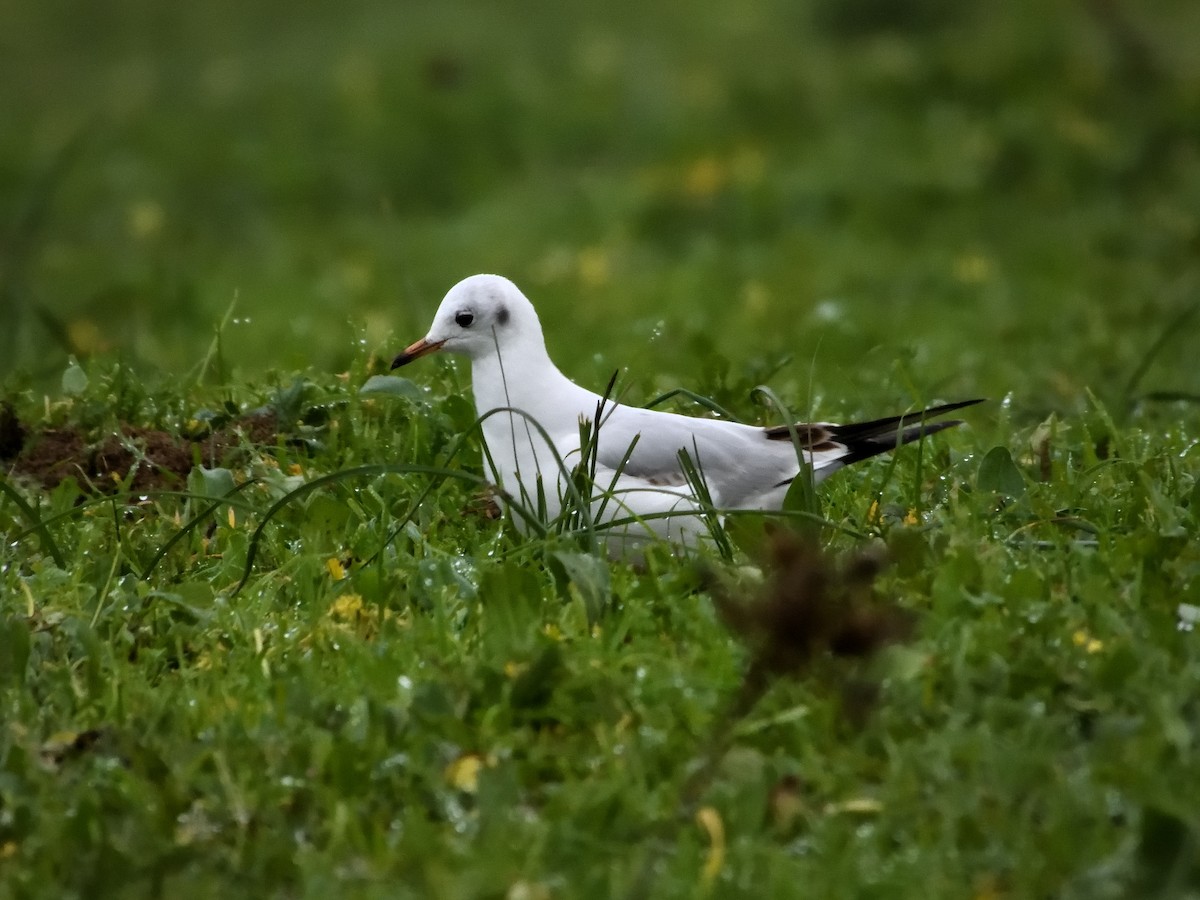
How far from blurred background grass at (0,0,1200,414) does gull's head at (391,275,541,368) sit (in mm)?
2136

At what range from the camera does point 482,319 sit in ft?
13.3

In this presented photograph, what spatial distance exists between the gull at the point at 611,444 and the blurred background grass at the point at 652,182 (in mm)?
2167

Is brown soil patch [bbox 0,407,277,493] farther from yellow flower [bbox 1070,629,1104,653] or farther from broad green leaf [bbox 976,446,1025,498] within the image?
yellow flower [bbox 1070,629,1104,653]

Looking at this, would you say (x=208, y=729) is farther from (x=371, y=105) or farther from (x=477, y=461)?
(x=371, y=105)

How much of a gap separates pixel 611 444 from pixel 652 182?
6632mm

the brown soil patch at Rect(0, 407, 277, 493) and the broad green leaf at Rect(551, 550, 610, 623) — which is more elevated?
the brown soil patch at Rect(0, 407, 277, 493)

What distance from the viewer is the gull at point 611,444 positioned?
3.62 m

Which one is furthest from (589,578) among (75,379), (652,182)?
(652,182)

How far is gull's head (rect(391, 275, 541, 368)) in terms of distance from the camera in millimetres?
4055

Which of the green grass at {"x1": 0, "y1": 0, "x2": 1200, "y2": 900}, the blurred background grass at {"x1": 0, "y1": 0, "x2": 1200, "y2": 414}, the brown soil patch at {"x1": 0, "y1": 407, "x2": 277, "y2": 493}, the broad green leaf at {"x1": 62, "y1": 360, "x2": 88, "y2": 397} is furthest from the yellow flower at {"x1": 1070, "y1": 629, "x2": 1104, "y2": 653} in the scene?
the blurred background grass at {"x1": 0, "y1": 0, "x2": 1200, "y2": 414}

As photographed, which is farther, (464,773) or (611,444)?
(611,444)

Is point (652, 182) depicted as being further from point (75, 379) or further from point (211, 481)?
point (211, 481)

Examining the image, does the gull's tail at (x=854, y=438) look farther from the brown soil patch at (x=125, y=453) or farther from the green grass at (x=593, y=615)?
the brown soil patch at (x=125, y=453)

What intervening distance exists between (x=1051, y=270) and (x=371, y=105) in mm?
4658
